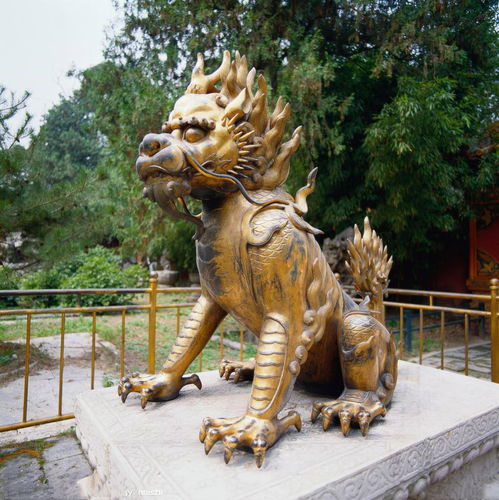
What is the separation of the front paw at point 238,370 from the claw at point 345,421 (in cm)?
68

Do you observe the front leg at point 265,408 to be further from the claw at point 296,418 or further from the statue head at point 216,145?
the statue head at point 216,145

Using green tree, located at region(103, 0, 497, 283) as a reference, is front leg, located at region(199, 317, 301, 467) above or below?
below

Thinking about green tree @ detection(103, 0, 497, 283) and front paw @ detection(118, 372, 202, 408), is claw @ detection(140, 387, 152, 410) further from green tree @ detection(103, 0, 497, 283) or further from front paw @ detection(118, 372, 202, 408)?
green tree @ detection(103, 0, 497, 283)

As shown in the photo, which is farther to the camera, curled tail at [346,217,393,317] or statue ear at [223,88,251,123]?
curled tail at [346,217,393,317]

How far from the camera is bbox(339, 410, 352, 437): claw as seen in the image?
141 centimetres

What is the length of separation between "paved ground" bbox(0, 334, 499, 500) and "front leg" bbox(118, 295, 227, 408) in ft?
1.95

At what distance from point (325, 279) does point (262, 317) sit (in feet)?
0.91

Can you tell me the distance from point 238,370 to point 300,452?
30.0 inches

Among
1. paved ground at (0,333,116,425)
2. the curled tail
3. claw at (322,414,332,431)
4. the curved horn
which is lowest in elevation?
paved ground at (0,333,116,425)

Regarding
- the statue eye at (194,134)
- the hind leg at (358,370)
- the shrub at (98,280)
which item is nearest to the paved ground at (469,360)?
the hind leg at (358,370)

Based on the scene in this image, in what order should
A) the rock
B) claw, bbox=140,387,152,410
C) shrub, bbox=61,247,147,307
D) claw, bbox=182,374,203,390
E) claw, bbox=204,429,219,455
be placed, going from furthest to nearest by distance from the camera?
1. shrub, bbox=61,247,147,307
2. the rock
3. claw, bbox=182,374,203,390
4. claw, bbox=140,387,152,410
5. claw, bbox=204,429,219,455

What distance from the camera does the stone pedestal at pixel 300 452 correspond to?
1127 mm

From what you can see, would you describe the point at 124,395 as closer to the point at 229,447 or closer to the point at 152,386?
the point at 152,386

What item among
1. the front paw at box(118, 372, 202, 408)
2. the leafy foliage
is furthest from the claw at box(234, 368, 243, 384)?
the leafy foliage
